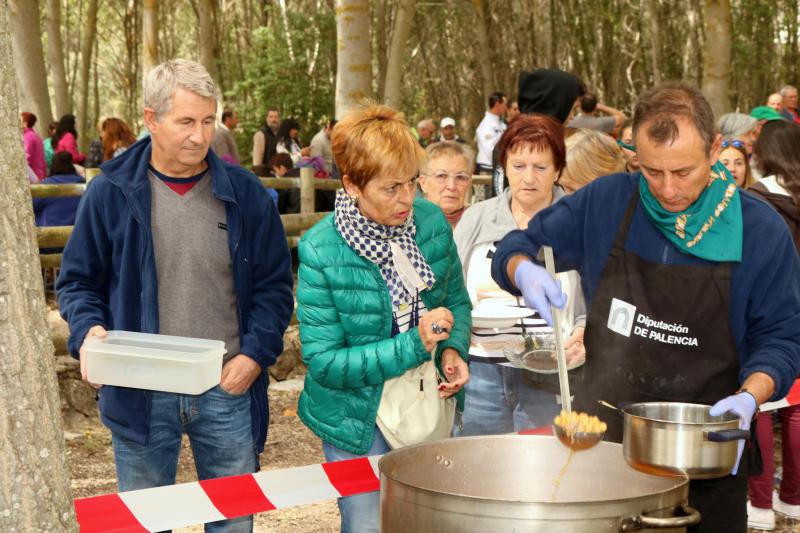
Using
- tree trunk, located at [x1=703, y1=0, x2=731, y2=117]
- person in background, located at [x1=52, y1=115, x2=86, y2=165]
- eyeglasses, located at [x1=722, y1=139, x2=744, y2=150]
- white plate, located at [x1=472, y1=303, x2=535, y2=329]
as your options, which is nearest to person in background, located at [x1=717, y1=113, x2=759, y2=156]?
eyeglasses, located at [x1=722, y1=139, x2=744, y2=150]

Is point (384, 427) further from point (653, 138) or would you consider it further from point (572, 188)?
point (572, 188)

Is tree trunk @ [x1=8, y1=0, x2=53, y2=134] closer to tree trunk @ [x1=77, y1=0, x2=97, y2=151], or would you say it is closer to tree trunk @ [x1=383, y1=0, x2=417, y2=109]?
tree trunk @ [x1=383, y1=0, x2=417, y2=109]

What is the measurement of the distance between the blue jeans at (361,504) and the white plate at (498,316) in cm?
77

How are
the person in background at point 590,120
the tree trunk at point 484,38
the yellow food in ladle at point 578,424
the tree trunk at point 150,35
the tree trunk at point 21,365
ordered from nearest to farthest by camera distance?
the tree trunk at point 21,365 → the yellow food in ladle at point 578,424 → the person in background at point 590,120 → the tree trunk at point 150,35 → the tree trunk at point 484,38

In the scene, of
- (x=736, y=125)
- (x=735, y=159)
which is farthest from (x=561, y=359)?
(x=736, y=125)

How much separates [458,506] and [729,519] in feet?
3.77

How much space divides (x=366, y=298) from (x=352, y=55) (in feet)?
26.4

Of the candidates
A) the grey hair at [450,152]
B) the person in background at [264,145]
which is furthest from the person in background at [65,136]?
the grey hair at [450,152]

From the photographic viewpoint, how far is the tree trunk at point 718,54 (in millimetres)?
14898

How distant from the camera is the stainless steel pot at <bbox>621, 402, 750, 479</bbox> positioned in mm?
2697

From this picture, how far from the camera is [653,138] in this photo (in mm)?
2951

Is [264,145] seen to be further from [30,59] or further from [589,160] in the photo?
[589,160]

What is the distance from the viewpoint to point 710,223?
Result: 3012mm

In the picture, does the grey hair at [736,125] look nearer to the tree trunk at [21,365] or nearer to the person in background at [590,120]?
the person in background at [590,120]
